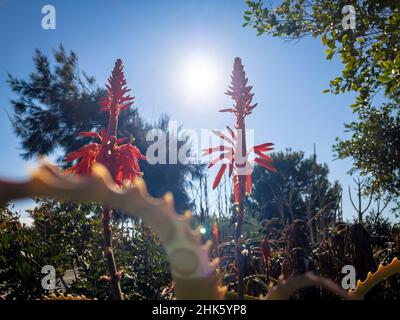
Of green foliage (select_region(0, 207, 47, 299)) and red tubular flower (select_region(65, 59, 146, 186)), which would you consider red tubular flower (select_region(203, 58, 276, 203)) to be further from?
green foliage (select_region(0, 207, 47, 299))

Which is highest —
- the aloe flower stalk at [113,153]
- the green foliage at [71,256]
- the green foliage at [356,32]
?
the green foliage at [356,32]

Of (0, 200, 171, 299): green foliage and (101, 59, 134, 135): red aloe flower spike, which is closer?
(101, 59, 134, 135): red aloe flower spike

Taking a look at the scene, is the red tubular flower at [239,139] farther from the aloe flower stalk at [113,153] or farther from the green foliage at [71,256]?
the green foliage at [71,256]

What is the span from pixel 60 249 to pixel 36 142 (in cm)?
1417

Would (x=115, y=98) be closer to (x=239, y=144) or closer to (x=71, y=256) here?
(x=239, y=144)

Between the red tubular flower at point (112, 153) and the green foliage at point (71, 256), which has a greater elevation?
the red tubular flower at point (112, 153)

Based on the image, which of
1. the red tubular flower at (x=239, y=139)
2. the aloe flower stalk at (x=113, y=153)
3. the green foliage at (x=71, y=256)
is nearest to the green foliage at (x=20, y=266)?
the green foliage at (x=71, y=256)

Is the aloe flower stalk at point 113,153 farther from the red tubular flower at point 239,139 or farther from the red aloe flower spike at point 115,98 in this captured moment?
the red tubular flower at point 239,139

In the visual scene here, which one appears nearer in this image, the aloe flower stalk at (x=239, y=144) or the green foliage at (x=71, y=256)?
the aloe flower stalk at (x=239, y=144)

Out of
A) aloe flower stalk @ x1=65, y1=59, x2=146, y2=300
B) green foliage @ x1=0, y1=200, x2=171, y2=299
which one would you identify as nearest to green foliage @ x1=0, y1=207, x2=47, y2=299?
green foliage @ x1=0, y1=200, x2=171, y2=299

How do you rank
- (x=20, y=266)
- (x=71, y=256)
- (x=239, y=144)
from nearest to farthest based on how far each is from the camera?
1. (x=239, y=144)
2. (x=20, y=266)
3. (x=71, y=256)

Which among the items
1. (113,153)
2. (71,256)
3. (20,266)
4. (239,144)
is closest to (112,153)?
(113,153)
